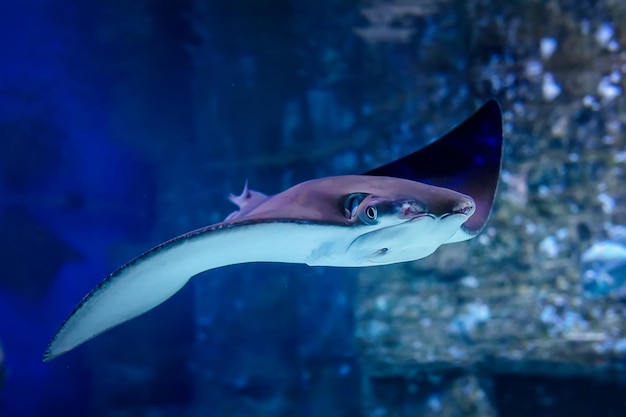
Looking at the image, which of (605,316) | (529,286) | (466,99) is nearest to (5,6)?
(466,99)

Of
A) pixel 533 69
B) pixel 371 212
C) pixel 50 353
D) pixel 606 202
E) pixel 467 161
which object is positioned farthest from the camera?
pixel 533 69

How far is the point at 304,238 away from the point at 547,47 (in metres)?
6.58

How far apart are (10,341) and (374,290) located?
39.5 feet

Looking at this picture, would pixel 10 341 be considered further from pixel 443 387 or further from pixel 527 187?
pixel 527 187

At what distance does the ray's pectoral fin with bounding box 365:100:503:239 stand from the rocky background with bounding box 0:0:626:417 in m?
2.59

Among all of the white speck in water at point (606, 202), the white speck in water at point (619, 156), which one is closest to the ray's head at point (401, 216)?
the white speck in water at point (606, 202)

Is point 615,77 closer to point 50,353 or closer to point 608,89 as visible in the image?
point 608,89

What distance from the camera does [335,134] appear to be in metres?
9.90

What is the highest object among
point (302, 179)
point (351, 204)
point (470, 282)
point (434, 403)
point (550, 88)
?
point (302, 179)

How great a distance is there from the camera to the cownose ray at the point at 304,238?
6.76ft

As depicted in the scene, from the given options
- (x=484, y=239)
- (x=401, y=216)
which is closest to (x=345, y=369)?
(x=484, y=239)

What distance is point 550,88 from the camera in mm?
6883

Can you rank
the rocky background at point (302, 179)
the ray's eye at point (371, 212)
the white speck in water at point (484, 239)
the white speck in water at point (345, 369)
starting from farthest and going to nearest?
the white speck in water at point (345, 369)
the white speck in water at point (484, 239)
the rocky background at point (302, 179)
the ray's eye at point (371, 212)

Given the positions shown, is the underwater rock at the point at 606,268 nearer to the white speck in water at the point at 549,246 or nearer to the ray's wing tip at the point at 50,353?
the white speck in water at the point at 549,246
